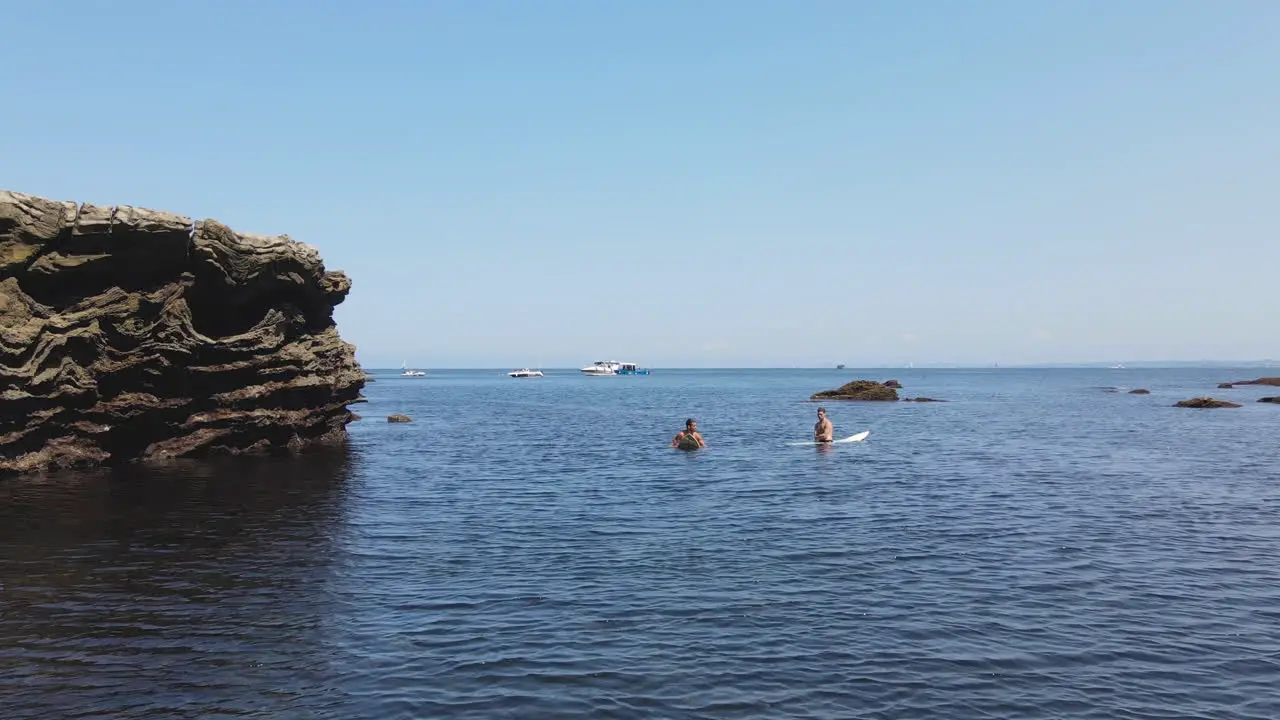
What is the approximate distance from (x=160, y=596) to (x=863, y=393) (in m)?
101

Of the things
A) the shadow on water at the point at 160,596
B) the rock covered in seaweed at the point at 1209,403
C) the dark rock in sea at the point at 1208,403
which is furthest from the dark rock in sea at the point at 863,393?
the shadow on water at the point at 160,596

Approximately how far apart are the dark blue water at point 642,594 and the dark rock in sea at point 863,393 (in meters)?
70.6

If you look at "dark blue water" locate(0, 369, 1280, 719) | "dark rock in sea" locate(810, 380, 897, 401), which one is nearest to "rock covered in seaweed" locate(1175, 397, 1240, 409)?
"dark rock in sea" locate(810, 380, 897, 401)

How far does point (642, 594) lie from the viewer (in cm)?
1861

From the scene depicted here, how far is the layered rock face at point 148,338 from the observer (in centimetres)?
3328

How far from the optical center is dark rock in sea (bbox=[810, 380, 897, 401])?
109688mm

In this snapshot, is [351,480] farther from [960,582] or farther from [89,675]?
[960,582]

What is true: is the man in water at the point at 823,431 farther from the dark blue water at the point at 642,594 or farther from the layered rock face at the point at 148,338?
the layered rock face at the point at 148,338

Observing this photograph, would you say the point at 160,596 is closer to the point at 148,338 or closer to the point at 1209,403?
the point at 148,338

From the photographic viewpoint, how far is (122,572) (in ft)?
67.2

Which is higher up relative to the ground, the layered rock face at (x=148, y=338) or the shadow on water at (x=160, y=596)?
the layered rock face at (x=148, y=338)

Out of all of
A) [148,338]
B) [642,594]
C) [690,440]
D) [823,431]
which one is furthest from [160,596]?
[823,431]

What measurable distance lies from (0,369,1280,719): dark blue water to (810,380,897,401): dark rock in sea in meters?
70.6

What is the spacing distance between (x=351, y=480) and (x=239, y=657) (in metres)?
24.1
